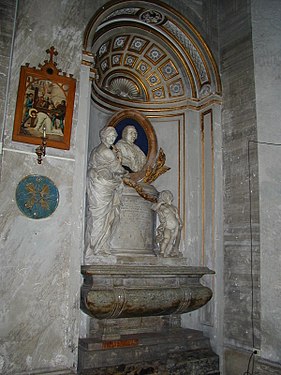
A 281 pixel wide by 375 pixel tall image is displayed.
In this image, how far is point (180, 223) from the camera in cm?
650

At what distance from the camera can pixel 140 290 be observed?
5531mm

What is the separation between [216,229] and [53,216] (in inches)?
104

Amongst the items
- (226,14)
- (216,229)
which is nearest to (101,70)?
(226,14)

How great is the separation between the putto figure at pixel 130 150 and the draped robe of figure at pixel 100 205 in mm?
780

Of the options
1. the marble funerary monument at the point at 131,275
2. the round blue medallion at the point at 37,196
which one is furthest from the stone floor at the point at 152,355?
the round blue medallion at the point at 37,196

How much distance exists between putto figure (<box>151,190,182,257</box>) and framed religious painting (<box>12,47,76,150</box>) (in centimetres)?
188

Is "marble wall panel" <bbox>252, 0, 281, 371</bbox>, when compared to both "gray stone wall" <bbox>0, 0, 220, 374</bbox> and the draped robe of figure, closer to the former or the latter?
the draped robe of figure

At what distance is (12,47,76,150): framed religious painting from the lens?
5168 millimetres

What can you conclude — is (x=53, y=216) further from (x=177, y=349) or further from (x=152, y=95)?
(x=152, y=95)

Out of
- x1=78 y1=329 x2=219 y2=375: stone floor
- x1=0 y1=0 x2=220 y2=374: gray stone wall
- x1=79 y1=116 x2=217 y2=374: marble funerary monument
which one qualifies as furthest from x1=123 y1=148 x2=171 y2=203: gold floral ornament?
x1=78 y1=329 x2=219 y2=375: stone floor

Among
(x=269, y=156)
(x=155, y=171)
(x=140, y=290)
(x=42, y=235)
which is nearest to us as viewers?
(x=42, y=235)

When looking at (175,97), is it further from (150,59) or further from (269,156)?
(269,156)

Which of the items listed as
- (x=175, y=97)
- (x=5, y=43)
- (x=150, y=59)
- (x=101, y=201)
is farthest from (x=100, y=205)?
(x=150, y=59)

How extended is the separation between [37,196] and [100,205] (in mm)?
1027
